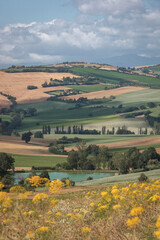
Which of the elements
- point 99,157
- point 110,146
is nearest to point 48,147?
point 110,146

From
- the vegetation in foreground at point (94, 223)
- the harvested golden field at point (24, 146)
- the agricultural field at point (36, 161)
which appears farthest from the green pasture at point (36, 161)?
the vegetation in foreground at point (94, 223)

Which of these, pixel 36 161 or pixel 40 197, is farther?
pixel 36 161

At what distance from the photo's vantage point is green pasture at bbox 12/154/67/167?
10253cm

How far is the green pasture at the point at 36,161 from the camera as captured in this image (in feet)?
336

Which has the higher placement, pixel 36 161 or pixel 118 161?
pixel 118 161

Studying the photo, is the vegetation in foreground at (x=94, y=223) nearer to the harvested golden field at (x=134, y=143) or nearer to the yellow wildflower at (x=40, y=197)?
Answer: the yellow wildflower at (x=40, y=197)

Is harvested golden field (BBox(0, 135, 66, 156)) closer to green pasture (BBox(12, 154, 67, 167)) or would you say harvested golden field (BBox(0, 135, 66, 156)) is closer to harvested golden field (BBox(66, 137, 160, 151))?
green pasture (BBox(12, 154, 67, 167))

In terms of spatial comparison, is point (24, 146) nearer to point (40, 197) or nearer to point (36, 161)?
point (36, 161)

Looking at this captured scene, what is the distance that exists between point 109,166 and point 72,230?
281 ft

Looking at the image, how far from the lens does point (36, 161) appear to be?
108 meters

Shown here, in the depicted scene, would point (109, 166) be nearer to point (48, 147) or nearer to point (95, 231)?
point (48, 147)

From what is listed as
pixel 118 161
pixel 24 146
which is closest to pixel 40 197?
pixel 118 161

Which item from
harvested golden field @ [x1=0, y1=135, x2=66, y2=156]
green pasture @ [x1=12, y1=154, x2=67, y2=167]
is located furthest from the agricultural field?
harvested golden field @ [x1=0, y1=135, x2=66, y2=156]

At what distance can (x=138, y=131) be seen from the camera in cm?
16988
